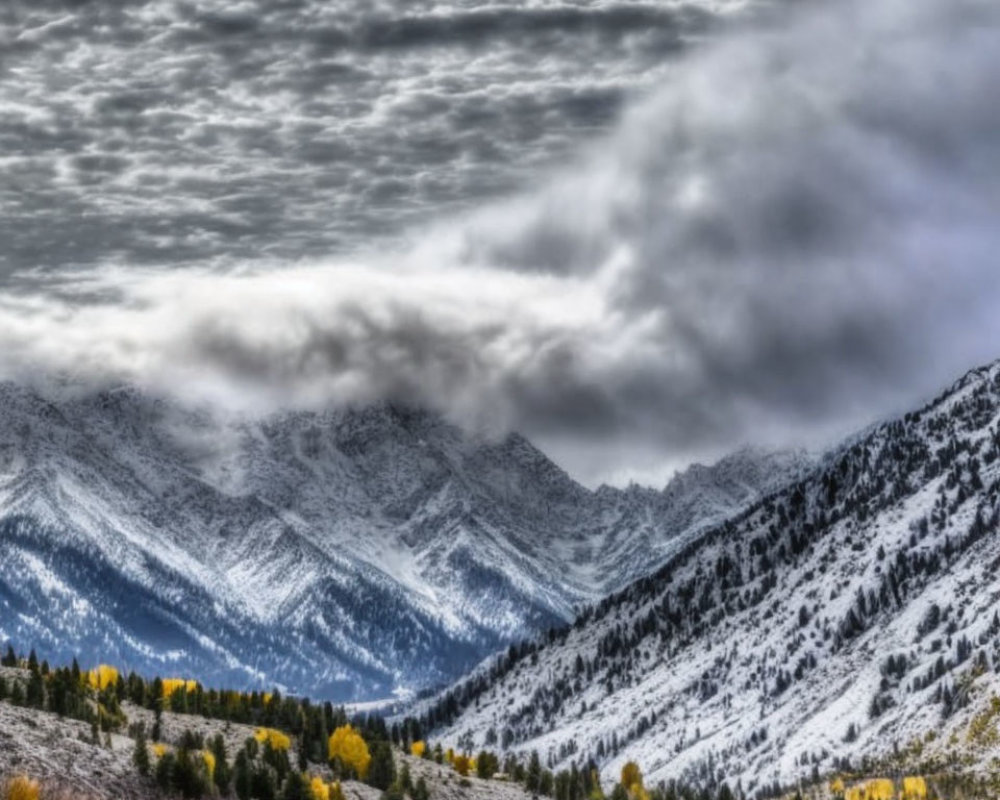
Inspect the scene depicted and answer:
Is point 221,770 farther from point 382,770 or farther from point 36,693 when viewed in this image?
point 382,770

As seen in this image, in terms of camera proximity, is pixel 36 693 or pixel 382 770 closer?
pixel 36 693

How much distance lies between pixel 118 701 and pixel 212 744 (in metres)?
14.8

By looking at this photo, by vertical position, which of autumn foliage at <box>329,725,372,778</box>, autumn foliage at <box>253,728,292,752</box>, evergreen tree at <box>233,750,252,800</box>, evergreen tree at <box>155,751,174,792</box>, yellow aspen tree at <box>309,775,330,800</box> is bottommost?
autumn foliage at <box>329,725,372,778</box>

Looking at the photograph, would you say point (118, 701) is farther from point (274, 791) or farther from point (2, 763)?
point (2, 763)

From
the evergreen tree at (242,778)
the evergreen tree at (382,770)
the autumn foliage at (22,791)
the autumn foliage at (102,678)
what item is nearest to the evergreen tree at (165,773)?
the evergreen tree at (242,778)

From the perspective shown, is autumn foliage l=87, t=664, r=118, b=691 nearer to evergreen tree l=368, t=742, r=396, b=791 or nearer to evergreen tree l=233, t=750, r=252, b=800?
evergreen tree l=368, t=742, r=396, b=791

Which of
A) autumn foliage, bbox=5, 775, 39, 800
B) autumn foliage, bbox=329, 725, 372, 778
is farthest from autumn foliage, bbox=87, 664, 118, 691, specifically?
autumn foliage, bbox=5, 775, 39, 800

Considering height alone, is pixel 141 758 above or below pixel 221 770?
above

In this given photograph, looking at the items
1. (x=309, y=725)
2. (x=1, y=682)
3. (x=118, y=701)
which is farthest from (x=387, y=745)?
(x=1, y=682)

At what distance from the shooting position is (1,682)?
116 m

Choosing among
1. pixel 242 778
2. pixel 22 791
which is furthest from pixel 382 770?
pixel 22 791

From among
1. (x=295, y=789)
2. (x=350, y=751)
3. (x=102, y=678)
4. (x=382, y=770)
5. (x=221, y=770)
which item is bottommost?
→ (x=102, y=678)

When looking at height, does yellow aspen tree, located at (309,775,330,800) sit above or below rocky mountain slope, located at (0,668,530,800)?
below

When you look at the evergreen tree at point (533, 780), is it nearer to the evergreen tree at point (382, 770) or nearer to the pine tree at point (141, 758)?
the evergreen tree at point (382, 770)
